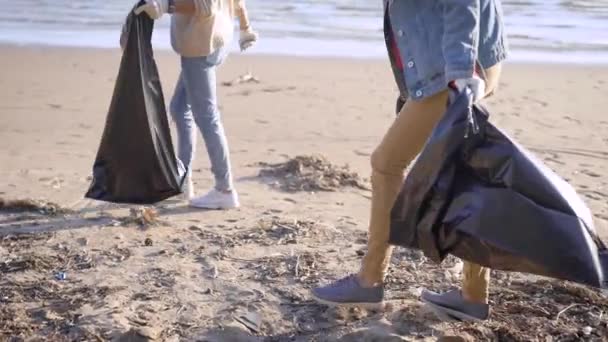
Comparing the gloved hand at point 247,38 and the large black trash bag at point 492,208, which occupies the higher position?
the gloved hand at point 247,38

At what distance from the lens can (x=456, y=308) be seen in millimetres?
3871

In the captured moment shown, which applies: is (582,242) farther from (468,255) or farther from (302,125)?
(302,125)

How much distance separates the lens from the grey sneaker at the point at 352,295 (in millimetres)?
3932

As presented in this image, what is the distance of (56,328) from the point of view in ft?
12.6

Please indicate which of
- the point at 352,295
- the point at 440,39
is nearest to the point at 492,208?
the point at 440,39

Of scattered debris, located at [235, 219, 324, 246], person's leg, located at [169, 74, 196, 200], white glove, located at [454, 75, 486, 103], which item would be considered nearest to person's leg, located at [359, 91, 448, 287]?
white glove, located at [454, 75, 486, 103]

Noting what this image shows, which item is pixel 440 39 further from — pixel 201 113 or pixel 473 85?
pixel 201 113

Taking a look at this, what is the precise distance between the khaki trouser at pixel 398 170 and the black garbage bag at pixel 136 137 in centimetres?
156

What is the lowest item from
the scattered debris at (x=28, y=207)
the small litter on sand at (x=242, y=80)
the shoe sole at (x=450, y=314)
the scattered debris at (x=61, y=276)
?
the small litter on sand at (x=242, y=80)

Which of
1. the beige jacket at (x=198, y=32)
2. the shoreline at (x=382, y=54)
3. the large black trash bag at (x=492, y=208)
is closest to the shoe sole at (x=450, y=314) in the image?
the large black trash bag at (x=492, y=208)

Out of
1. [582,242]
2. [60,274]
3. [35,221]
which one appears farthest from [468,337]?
[35,221]

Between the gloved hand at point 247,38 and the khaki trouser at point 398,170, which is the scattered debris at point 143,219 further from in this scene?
the khaki trouser at point 398,170

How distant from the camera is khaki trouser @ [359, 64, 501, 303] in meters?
3.62

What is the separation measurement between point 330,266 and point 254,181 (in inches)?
69.8
